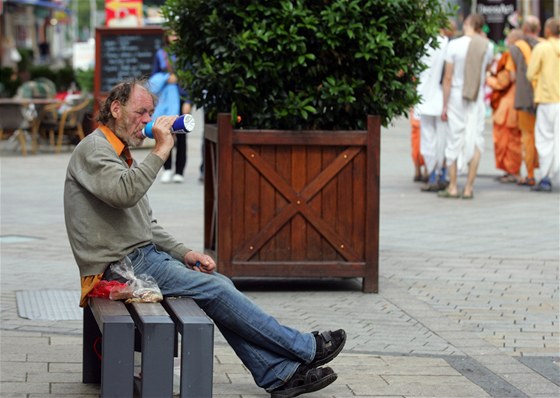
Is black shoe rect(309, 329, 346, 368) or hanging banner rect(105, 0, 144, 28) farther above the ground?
hanging banner rect(105, 0, 144, 28)

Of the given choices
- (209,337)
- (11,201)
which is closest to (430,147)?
(11,201)

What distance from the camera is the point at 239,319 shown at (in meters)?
5.18

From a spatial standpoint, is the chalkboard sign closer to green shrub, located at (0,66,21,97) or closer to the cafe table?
the cafe table

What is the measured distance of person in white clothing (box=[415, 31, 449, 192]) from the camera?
13938 mm

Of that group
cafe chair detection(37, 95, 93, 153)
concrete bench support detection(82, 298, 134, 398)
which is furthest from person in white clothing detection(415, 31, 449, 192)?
concrete bench support detection(82, 298, 134, 398)

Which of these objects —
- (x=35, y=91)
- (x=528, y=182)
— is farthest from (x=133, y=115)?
(x=35, y=91)

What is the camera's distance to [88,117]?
5707mm

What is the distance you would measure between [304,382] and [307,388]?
3cm

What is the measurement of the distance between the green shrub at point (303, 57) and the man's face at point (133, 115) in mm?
2606

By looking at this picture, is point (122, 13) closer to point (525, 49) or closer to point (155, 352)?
point (525, 49)

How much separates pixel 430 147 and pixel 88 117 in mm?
9182

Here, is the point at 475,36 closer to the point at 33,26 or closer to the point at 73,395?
the point at 73,395

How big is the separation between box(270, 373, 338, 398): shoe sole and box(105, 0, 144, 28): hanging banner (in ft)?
59.6

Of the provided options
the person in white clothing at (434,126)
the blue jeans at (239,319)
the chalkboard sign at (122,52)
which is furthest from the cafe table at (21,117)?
the blue jeans at (239,319)
